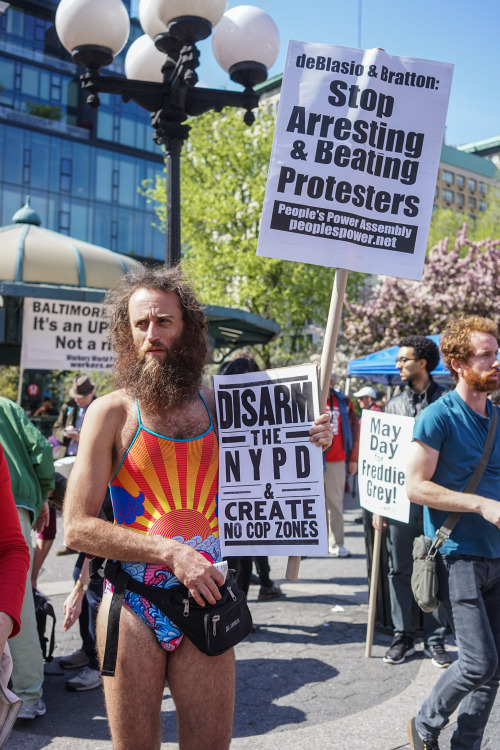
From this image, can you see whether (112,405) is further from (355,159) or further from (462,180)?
(462,180)

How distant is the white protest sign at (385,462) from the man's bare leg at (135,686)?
3.20 metres

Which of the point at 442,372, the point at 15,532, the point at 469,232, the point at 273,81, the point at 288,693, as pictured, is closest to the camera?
the point at 15,532

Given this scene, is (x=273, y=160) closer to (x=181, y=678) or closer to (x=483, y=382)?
(x=483, y=382)

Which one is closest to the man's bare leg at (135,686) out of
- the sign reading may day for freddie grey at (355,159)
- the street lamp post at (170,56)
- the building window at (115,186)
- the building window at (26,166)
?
the sign reading may day for freddie grey at (355,159)

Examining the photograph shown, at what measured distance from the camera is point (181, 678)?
7.13ft

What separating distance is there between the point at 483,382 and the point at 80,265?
27.2 feet

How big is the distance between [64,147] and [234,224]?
65.1 ft

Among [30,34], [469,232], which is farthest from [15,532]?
[30,34]

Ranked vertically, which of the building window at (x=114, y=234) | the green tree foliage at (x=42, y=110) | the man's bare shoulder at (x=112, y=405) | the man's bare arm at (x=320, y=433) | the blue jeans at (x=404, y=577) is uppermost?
the green tree foliage at (x=42, y=110)

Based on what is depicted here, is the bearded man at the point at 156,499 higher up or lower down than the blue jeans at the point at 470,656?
higher up

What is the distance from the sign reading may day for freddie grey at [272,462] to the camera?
2.57 metres

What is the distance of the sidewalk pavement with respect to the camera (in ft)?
12.5

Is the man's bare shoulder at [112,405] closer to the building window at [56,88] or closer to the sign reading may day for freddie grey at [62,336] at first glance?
the sign reading may day for freddie grey at [62,336]

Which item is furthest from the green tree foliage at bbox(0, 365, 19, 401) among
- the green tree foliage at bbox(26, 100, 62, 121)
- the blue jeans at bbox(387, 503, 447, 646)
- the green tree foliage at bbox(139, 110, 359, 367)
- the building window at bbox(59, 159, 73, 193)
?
the green tree foliage at bbox(26, 100, 62, 121)
